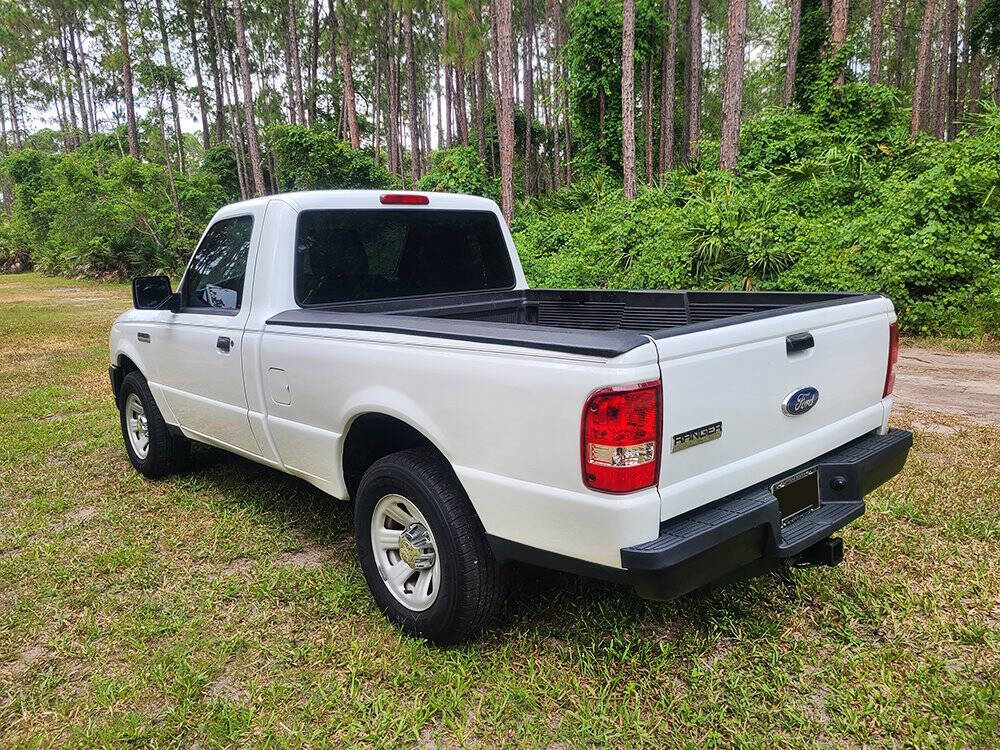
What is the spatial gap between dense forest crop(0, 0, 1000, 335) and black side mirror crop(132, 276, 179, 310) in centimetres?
845

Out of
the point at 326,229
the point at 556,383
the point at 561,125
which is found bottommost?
the point at 556,383

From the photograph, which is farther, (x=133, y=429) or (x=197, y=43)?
(x=197, y=43)

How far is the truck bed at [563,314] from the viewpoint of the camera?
2189 millimetres

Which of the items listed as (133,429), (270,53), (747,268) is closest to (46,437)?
(133,429)

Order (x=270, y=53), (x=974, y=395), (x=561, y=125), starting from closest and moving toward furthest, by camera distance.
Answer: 1. (x=974, y=395)
2. (x=561, y=125)
3. (x=270, y=53)

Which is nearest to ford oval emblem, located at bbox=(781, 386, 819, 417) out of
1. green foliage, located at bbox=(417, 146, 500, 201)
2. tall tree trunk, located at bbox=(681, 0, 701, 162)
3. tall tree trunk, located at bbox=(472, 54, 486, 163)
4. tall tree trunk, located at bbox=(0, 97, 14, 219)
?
green foliage, located at bbox=(417, 146, 500, 201)

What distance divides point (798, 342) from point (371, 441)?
1838 mm

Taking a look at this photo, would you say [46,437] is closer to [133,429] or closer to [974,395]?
[133,429]

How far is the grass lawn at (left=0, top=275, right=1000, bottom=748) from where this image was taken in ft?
7.62

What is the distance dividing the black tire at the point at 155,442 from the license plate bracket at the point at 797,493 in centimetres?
387

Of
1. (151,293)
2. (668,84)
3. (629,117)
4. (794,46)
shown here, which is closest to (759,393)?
(151,293)

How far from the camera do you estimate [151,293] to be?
4.28 m

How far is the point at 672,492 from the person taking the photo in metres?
2.12

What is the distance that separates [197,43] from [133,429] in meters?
42.2
